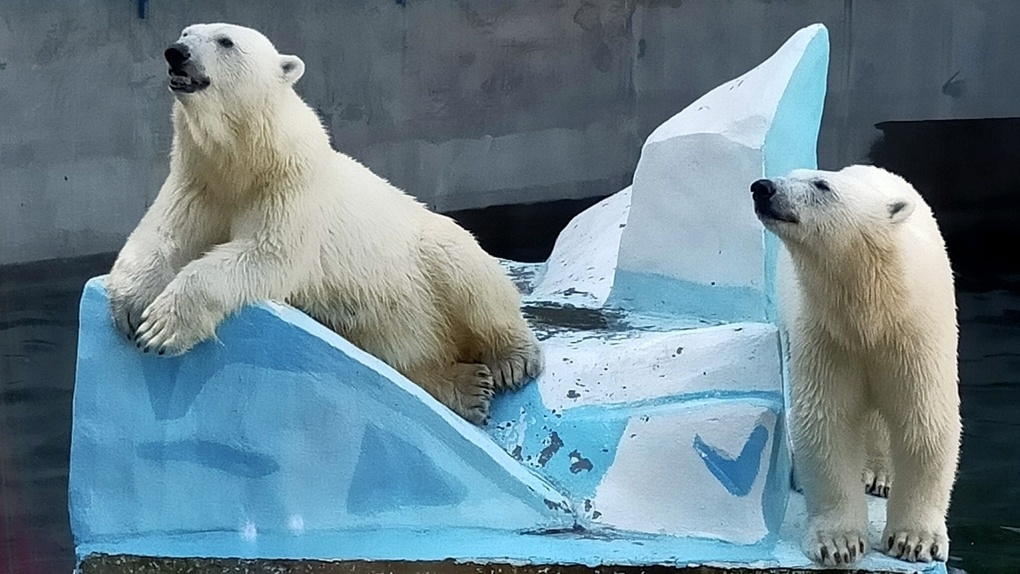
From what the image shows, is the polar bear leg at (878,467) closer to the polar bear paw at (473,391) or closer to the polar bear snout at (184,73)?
the polar bear paw at (473,391)

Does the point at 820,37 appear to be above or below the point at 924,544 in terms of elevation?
above

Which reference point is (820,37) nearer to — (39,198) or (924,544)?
(924,544)

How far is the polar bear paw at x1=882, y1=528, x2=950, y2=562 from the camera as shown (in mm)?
3211

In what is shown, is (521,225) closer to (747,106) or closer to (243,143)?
(747,106)

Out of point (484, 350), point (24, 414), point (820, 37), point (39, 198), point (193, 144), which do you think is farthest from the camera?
point (39, 198)

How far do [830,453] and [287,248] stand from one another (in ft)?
4.57

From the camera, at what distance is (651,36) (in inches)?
414

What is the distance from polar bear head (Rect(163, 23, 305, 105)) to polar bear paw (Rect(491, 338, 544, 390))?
97cm

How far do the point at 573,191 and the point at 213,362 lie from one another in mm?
7396

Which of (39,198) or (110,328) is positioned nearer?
(110,328)

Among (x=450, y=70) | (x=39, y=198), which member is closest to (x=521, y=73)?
(x=450, y=70)

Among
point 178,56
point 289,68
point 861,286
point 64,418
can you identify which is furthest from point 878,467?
point 64,418

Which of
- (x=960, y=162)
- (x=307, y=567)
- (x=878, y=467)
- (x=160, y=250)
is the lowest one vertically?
(x=960, y=162)

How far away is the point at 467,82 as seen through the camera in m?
10.1
